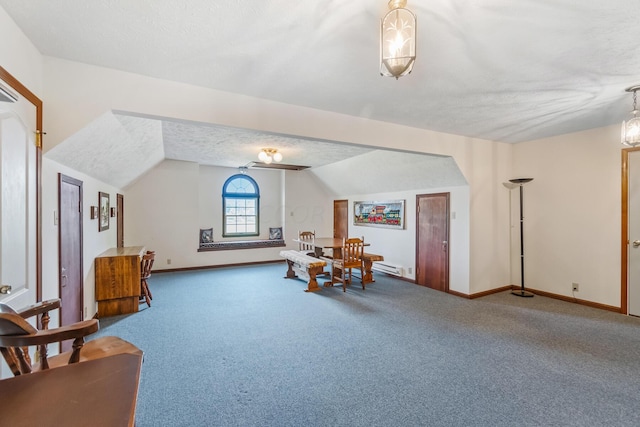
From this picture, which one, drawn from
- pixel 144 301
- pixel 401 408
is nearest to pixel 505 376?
pixel 401 408

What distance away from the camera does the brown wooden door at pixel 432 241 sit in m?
5.03

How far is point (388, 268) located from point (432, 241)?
131 centimetres

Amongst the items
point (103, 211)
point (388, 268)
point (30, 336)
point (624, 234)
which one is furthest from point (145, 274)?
point (624, 234)

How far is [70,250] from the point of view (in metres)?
2.81

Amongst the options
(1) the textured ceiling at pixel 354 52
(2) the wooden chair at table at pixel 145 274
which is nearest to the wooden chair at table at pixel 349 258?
(1) the textured ceiling at pixel 354 52

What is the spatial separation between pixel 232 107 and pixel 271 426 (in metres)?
2.56

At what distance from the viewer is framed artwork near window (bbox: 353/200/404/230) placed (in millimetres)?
6104

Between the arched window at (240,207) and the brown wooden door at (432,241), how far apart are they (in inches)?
171

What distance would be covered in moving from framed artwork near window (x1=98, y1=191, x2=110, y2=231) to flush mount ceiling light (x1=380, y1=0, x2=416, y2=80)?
14.3 feet

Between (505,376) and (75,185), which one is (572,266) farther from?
(75,185)

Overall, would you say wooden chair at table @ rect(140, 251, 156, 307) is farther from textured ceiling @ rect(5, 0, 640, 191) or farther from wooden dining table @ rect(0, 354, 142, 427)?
wooden dining table @ rect(0, 354, 142, 427)

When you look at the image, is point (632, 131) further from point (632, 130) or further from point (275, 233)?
point (275, 233)

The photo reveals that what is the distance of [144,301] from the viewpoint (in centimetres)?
446

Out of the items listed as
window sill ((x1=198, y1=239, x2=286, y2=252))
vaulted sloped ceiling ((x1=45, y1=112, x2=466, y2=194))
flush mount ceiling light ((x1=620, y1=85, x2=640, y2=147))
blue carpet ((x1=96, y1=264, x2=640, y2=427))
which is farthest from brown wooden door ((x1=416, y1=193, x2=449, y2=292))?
window sill ((x1=198, y1=239, x2=286, y2=252))
